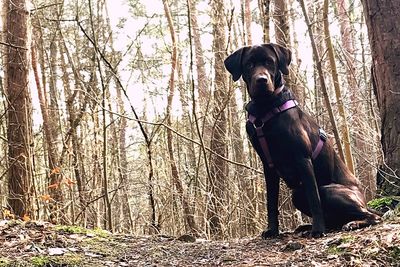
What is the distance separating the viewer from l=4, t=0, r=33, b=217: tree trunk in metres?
7.21

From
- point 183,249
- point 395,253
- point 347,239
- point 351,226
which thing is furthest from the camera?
point 183,249

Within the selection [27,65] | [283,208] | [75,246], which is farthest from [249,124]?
[27,65]

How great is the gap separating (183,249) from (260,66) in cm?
172

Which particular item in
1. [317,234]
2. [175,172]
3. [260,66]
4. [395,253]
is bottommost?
[395,253]

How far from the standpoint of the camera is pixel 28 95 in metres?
→ 7.93

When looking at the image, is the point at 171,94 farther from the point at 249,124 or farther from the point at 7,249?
the point at 7,249

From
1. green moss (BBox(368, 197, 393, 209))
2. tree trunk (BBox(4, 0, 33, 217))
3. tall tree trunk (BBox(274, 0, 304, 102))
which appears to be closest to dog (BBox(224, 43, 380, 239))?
green moss (BBox(368, 197, 393, 209))

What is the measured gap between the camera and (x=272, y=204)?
4500 millimetres

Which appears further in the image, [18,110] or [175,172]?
[175,172]

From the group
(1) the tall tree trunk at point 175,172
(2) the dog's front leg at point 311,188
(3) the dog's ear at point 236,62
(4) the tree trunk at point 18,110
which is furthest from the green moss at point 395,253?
(1) the tall tree trunk at point 175,172

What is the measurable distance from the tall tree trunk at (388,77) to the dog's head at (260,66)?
99 cm

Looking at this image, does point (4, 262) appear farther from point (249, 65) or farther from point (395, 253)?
point (249, 65)

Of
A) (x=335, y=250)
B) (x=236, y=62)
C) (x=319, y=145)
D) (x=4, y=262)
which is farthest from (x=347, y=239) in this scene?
(x=4, y=262)

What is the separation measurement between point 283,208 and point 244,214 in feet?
3.98
